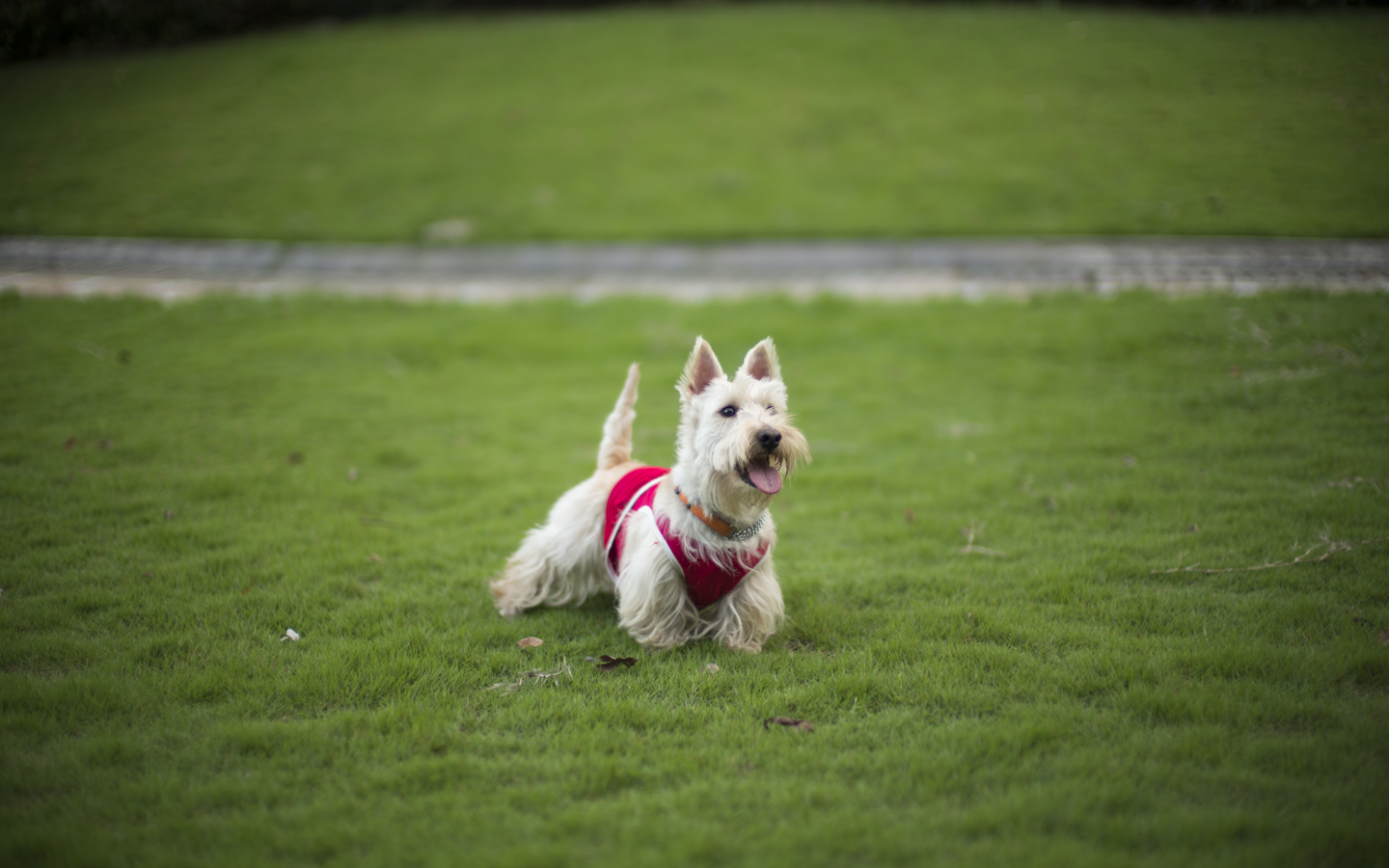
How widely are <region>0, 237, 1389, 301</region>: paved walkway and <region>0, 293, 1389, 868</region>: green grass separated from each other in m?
2.12

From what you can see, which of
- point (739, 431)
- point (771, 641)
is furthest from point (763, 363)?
point (771, 641)

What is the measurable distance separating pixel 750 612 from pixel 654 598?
23.9 inches

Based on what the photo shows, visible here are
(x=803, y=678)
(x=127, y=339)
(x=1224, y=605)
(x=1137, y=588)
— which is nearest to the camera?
(x=803, y=678)

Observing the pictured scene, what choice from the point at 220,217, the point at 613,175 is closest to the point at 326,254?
the point at 220,217

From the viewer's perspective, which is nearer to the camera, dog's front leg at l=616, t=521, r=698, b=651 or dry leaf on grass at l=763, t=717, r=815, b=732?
dry leaf on grass at l=763, t=717, r=815, b=732

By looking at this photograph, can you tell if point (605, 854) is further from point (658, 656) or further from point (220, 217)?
point (220, 217)

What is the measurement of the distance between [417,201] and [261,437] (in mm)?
11039

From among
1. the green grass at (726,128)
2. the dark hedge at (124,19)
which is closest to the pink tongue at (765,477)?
the dark hedge at (124,19)

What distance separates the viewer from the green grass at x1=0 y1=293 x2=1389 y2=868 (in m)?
3.22

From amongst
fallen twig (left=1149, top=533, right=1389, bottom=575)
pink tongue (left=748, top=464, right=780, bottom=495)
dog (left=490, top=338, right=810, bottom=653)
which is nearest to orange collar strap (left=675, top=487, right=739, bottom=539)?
dog (left=490, top=338, right=810, bottom=653)

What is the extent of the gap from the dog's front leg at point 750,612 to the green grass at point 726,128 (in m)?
9.36

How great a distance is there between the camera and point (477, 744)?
3791 mm

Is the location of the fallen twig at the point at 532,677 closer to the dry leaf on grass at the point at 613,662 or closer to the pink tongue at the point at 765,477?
the dry leaf on grass at the point at 613,662

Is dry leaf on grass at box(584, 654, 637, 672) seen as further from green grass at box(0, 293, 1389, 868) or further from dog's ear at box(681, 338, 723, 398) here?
dog's ear at box(681, 338, 723, 398)
